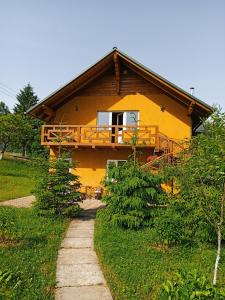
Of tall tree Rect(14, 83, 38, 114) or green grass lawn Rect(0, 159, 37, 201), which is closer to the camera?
green grass lawn Rect(0, 159, 37, 201)

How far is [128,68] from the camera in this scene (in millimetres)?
19484

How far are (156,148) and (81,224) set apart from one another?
718cm

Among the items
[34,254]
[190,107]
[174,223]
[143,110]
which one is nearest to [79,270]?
[34,254]

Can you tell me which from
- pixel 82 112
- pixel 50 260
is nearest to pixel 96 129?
pixel 82 112

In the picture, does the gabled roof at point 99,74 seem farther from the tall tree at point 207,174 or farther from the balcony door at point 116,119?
the tall tree at point 207,174

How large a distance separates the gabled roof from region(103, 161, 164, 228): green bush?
7.54m

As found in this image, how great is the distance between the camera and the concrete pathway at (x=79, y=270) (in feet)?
19.4

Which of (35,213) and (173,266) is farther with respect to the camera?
(35,213)

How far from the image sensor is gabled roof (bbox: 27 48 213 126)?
57.5ft

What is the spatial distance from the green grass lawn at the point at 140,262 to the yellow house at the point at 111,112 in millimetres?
8771

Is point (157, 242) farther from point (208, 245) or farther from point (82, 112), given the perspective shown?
point (82, 112)

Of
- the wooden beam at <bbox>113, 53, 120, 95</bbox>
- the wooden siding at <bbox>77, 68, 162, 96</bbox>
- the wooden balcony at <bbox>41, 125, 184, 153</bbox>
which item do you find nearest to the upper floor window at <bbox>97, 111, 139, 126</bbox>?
the wooden balcony at <bbox>41, 125, 184, 153</bbox>

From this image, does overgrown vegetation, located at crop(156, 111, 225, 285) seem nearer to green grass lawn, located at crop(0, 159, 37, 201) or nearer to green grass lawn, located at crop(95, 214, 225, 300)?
green grass lawn, located at crop(95, 214, 225, 300)

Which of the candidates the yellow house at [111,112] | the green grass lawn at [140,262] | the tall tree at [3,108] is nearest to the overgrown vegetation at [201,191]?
the green grass lawn at [140,262]
